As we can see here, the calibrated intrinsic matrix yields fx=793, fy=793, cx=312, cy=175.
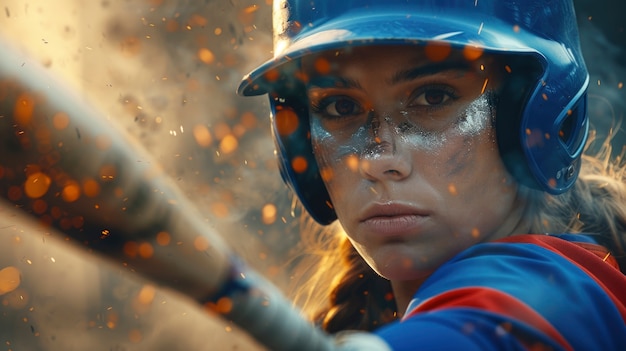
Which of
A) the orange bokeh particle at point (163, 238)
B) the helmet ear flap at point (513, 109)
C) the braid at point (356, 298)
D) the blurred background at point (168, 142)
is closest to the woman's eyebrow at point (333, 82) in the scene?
the helmet ear flap at point (513, 109)

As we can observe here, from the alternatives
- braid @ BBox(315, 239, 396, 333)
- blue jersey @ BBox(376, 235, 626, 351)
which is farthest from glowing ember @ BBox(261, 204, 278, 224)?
blue jersey @ BBox(376, 235, 626, 351)

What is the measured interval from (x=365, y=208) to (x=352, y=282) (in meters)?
0.69

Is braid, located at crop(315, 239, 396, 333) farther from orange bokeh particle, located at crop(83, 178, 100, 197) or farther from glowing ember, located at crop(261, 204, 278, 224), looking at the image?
glowing ember, located at crop(261, 204, 278, 224)

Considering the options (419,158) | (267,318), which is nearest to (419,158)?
(419,158)

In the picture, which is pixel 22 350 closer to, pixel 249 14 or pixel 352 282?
pixel 249 14

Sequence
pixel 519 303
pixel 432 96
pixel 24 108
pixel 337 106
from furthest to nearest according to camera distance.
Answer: pixel 337 106, pixel 432 96, pixel 519 303, pixel 24 108

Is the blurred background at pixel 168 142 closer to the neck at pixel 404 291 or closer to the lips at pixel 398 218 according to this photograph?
the neck at pixel 404 291

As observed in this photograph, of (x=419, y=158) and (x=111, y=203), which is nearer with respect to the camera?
(x=111, y=203)

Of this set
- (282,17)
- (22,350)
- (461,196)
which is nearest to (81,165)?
(461,196)

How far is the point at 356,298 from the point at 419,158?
827 mm

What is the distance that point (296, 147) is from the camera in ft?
8.13

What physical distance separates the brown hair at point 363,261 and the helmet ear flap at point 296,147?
0.37 meters

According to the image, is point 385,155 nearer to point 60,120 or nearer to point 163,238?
point 163,238

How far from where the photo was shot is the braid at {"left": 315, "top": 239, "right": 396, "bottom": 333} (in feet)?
8.65
